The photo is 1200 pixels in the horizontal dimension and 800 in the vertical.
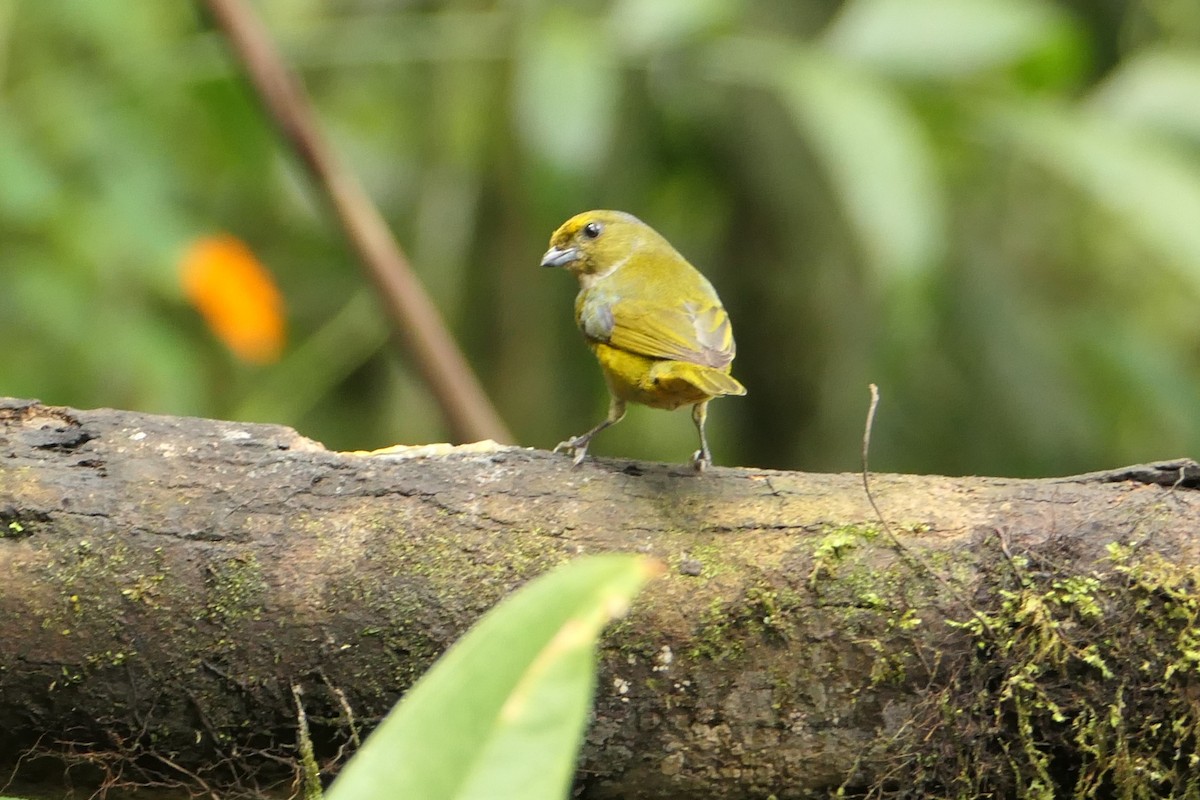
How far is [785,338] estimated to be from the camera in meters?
5.49

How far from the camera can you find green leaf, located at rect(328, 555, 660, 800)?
95 centimetres

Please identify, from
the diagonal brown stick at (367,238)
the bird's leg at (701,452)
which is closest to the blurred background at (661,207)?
the diagonal brown stick at (367,238)

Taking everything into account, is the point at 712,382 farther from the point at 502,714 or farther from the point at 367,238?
the point at 367,238

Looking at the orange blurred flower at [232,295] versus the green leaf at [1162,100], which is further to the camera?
the orange blurred flower at [232,295]

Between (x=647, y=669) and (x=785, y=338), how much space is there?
3.83 meters

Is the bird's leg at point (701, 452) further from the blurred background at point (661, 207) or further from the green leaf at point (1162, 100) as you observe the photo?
the green leaf at point (1162, 100)

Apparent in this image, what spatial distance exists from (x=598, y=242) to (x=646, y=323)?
21.7 inches

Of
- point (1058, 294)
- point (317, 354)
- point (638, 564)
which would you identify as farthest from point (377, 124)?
point (638, 564)

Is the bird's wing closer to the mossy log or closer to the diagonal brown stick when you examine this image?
the mossy log

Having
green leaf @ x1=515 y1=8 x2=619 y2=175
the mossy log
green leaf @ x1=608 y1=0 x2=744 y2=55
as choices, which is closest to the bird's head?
green leaf @ x1=515 y1=8 x2=619 y2=175

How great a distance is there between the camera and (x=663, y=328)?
2.36m

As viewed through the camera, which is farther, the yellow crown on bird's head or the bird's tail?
the yellow crown on bird's head

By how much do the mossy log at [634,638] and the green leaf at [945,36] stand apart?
7.09 feet

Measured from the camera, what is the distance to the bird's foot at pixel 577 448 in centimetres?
198
